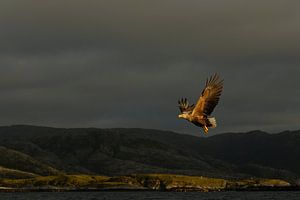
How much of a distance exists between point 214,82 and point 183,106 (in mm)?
1585

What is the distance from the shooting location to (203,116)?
24156 millimetres

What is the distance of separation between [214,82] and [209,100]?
89cm

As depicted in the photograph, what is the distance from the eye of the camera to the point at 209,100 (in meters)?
24.8

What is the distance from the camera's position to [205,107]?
24.7m

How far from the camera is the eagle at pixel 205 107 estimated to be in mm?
23938

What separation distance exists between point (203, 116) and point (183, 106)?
1.38 m

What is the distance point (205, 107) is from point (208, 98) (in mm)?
419

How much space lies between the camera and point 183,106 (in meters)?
25.3

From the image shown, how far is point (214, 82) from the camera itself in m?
25.2

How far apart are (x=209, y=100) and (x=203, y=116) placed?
0.93 metres

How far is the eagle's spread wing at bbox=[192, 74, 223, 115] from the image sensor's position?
24.4 meters

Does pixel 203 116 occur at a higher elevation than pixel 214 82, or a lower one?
lower

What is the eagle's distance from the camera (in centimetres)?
2394

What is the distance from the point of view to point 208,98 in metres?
24.9
